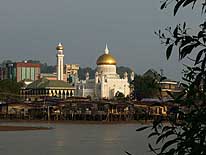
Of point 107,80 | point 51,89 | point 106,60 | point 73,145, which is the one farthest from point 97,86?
point 73,145

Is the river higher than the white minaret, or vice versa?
the white minaret

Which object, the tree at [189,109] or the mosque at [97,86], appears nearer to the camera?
the tree at [189,109]

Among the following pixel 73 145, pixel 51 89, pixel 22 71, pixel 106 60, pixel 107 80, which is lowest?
pixel 73 145

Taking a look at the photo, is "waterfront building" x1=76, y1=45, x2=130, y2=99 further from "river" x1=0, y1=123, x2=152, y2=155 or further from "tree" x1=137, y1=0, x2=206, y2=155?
"tree" x1=137, y1=0, x2=206, y2=155

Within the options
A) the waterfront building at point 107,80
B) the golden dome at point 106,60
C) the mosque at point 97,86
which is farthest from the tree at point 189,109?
the golden dome at point 106,60

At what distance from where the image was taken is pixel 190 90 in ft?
10.1

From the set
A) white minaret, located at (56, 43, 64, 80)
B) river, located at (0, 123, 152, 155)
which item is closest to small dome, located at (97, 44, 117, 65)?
white minaret, located at (56, 43, 64, 80)

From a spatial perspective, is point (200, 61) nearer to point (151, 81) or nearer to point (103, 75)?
point (151, 81)

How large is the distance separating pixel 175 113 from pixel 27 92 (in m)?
108

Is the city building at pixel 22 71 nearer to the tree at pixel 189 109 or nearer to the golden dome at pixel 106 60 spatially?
the golden dome at pixel 106 60

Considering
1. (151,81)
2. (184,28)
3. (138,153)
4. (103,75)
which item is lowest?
(138,153)

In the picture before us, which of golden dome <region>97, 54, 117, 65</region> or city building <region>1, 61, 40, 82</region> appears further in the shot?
city building <region>1, 61, 40, 82</region>

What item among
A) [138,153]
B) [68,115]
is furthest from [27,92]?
[138,153]

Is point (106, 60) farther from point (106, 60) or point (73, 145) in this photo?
point (73, 145)
